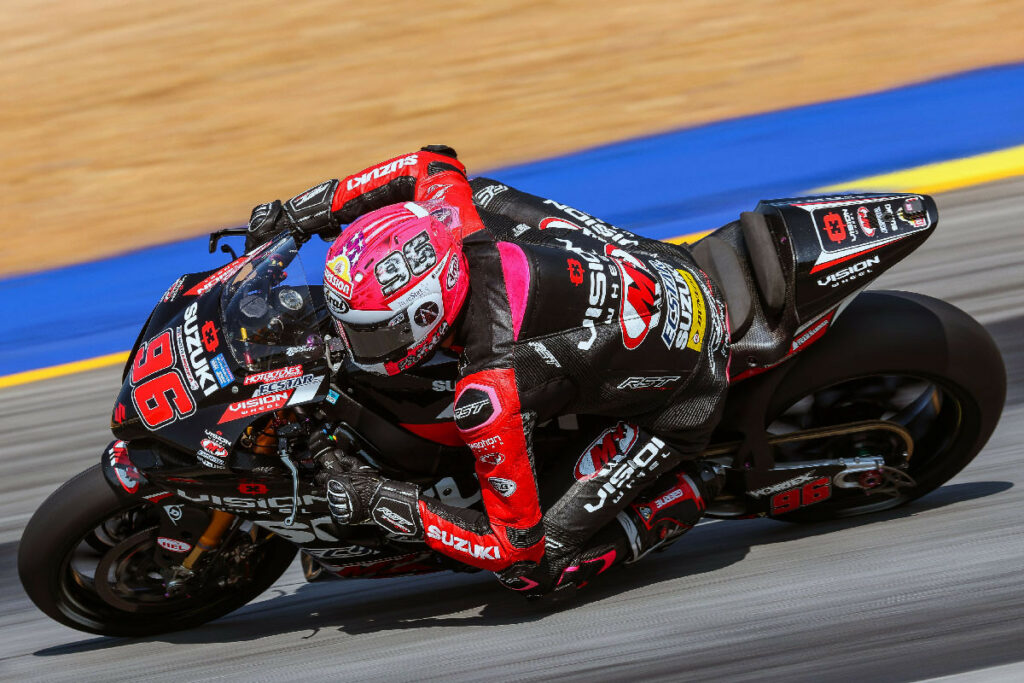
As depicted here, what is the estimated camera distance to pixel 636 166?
350 inches

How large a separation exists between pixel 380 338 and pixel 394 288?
0.15m

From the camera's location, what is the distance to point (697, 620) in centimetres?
388

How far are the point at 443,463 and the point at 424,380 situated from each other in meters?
0.34

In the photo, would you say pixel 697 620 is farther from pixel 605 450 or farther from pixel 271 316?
pixel 271 316

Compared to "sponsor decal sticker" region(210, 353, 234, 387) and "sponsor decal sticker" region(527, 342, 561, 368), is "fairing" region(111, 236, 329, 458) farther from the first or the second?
"sponsor decal sticker" region(527, 342, 561, 368)

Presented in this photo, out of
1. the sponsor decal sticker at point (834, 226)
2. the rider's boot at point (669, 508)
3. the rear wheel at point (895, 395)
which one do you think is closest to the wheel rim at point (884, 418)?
the rear wheel at point (895, 395)

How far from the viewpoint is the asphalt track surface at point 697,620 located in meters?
3.62

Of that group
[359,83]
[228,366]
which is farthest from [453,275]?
[359,83]

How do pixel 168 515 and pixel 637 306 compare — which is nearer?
pixel 637 306

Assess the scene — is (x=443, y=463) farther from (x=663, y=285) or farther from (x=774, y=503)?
(x=774, y=503)

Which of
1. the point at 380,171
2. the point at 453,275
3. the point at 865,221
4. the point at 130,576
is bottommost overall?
the point at 130,576

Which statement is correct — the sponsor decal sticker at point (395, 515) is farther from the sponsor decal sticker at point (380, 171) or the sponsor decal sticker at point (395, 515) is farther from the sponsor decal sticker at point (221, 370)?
the sponsor decal sticker at point (380, 171)

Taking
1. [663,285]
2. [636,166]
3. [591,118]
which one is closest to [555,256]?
[663,285]

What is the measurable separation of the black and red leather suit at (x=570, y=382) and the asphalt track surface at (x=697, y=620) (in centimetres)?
29
